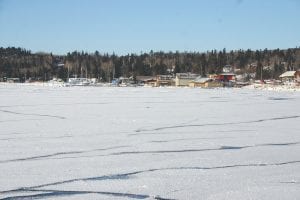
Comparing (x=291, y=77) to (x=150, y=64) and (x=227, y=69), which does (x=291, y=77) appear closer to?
(x=227, y=69)

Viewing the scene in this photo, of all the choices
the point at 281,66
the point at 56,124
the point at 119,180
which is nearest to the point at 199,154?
the point at 119,180

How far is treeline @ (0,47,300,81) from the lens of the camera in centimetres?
10531

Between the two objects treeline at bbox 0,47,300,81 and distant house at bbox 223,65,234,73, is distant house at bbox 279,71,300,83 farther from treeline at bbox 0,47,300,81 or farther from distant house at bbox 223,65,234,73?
distant house at bbox 223,65,234,73

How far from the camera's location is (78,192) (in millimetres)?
4344

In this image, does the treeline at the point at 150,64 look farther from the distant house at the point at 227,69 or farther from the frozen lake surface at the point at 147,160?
the frozen lake surface at the point at 147,160

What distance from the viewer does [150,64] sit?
120 m

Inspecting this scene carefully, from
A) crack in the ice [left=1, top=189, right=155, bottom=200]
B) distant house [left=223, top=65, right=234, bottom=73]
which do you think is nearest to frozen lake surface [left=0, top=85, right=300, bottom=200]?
crack in the ice [left=1, top=189, right=155, bottom=200]

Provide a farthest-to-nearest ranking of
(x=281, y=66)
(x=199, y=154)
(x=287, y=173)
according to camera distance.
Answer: (x=281, y=66)
(x=199, y=154)
(x=287, y=173)

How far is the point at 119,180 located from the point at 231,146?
9.02 feet

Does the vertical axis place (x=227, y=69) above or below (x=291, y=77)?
above

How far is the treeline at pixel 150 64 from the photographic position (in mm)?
105312

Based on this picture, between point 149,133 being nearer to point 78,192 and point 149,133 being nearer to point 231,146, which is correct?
point 231,146

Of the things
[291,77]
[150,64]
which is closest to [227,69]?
[150,64]

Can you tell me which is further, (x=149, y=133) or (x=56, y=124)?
(x=56, y=124)
